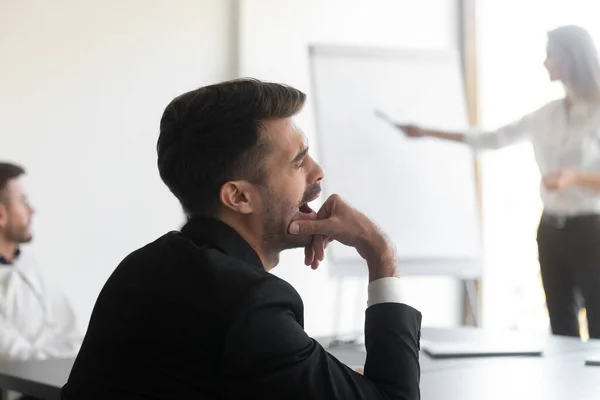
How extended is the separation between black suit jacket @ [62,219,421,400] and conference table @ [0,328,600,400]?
1.06 feet

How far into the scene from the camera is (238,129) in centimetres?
118

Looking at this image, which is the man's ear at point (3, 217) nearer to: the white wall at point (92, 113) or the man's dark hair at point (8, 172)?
the man's dark hair at point (8, 172)

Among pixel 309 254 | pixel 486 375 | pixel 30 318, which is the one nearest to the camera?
pixel 309 254

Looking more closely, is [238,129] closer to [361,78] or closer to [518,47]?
[361,78]

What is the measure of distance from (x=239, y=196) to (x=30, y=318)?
1.66 m

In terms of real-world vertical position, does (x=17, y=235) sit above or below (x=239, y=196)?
below

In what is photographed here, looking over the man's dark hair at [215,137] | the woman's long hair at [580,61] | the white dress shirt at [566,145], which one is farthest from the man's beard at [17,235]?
the woman's long hair at [580,61]

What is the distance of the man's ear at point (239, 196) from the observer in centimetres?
120

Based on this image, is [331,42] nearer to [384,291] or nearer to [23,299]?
[23,299]

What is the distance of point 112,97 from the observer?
137 inches

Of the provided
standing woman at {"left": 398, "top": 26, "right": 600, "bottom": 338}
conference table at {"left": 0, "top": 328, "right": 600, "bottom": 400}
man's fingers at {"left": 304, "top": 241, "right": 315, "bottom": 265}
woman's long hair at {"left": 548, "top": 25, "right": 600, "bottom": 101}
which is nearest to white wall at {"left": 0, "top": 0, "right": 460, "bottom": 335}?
Result: standing woman at {"left": 398, "top": 26, "right": 600, "bottom": 338}

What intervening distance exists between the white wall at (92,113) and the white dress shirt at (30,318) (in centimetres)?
61

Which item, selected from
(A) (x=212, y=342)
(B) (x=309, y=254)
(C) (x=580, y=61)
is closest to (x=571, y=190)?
(C) (x=580, y=61)

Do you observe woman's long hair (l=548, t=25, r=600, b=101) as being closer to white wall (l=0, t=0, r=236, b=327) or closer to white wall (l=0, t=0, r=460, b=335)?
white wall (l=0, t=0, r=460, b=335)
